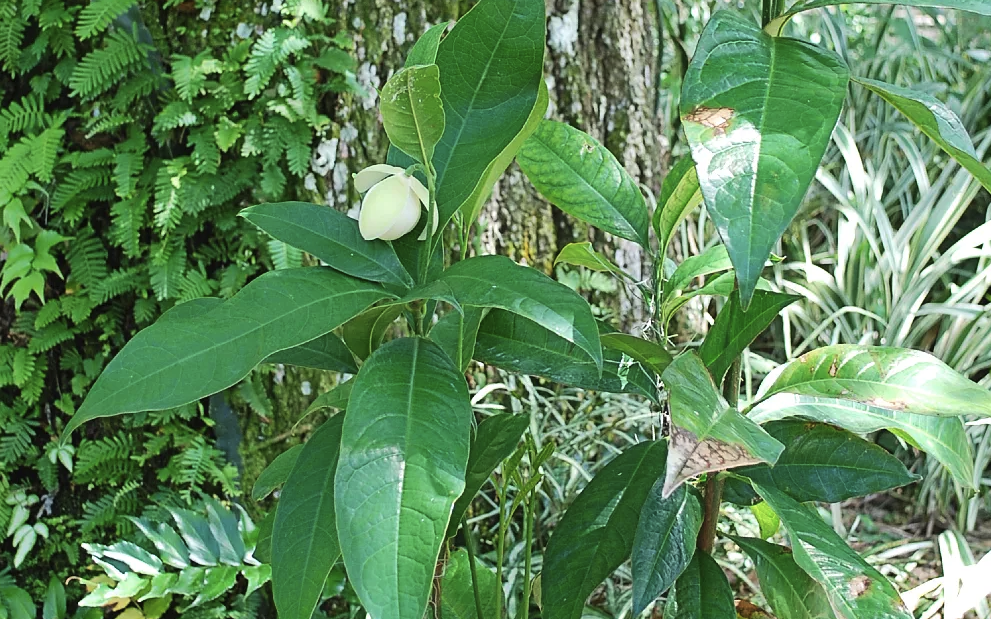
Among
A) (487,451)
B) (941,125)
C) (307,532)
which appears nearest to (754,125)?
(941,125)

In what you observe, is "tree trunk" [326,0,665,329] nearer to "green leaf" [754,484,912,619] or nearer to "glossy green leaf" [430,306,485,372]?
"glossy green leaf" [430,306,485,372]

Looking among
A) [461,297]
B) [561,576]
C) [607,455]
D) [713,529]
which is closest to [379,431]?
[461,297]

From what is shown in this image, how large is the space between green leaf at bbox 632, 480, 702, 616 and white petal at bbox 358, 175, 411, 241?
362 millimetres

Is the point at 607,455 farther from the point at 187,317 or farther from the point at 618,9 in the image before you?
the point at 187,317

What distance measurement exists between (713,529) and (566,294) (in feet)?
1.32

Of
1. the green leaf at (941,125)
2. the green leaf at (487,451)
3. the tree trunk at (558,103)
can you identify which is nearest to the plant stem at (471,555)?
the green leaf at (487,451)

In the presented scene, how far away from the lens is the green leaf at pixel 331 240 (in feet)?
2.19

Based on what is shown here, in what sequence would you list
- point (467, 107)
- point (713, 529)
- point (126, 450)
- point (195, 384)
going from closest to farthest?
1. point (195, 384)
2. point (467, 107)
3. point (713, 529)
4. point (126, 450)

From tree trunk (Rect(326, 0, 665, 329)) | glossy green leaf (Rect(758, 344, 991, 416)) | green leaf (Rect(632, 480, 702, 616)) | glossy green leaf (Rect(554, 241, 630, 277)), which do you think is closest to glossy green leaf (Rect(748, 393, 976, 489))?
glossy green leaf (Rect(758, 344, 991, 416))

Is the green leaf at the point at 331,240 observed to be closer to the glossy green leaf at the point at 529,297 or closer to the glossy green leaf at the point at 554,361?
the glossy green leaf at the point at 529,297

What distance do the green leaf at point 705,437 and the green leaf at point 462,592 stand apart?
0.45 metres

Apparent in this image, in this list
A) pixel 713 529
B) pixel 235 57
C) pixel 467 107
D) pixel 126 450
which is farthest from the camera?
pixel 126 450

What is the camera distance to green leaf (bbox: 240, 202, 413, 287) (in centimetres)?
67

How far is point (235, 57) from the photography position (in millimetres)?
1560
